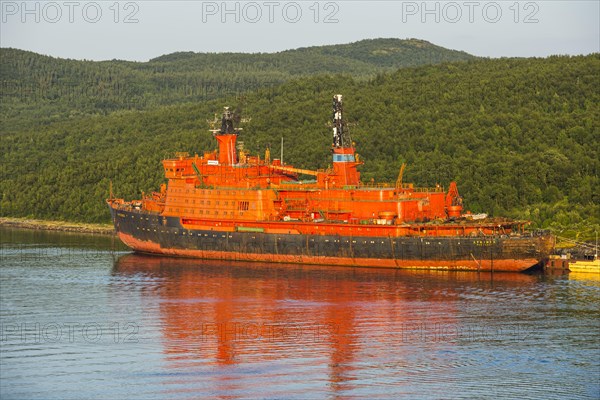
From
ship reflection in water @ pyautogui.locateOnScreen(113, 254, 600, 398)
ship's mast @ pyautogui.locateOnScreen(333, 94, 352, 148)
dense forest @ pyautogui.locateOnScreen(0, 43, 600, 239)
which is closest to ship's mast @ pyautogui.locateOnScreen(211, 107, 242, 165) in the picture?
ship's mast @ pyautogui.locateOnScreen(333, 94, 352, 148)

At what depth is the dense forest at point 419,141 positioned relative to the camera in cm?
9319

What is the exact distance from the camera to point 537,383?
140 feet

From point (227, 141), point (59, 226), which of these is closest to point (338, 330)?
point (227, 141)

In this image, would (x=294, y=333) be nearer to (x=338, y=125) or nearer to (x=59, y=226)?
(x=338, y=125)

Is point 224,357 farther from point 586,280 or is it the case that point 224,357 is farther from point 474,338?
point 586,280

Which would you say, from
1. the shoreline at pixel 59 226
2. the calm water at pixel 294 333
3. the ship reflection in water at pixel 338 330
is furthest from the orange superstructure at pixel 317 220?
the shoreline at pixel 59 226

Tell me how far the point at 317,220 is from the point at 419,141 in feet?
115

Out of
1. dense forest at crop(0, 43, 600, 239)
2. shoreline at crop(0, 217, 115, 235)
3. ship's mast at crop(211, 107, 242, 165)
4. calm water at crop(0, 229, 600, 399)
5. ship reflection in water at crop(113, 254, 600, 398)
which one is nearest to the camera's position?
calm water at crop(0, 229, 600, 399)

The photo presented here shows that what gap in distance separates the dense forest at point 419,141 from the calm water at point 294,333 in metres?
23.3

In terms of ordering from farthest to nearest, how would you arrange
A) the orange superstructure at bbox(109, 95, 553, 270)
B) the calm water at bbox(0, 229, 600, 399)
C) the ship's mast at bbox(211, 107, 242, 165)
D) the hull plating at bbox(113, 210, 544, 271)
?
Answer: the ship's mast at bbox(211, 107, 242, 165) → the orange superstructure at bbox(109, 95, 553, 270) → the hull plating at bbox(113, 210, 544, 271) → the calm water at bbox(0, 229, 600, 399)

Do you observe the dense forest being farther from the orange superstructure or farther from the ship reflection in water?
the ship reflection in water

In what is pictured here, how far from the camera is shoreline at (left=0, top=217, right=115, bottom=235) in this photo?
108188 mm

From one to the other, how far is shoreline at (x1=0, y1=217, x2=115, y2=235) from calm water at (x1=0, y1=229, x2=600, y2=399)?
34.1 m

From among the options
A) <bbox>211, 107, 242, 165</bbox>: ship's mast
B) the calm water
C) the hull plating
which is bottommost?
the calm water
